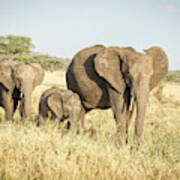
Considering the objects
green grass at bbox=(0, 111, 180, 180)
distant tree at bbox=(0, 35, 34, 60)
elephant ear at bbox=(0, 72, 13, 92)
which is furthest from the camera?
distant tree at bbox=(0, 35, 34, 60)

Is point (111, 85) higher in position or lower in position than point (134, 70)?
lower

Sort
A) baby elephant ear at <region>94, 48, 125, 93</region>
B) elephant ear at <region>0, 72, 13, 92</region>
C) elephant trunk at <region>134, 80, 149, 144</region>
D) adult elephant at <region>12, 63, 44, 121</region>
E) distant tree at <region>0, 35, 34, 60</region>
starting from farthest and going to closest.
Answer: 1. distant tree at <region>0, 35, 34, 60</region>
2. elephant ear at <region>0, 72, 13, 92</region>
3. adult elephant at <region>12, 63, 44, 121</region>
4. baby elephant ear at <region>94, 48, 125, 93</region>
5. elephant trunk at <region>134, 80, 149, 144</region>

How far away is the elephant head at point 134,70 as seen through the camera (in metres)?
4.59

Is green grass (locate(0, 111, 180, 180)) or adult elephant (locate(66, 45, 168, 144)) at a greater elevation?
adult elephant (locate(66, 45, 168, 144))

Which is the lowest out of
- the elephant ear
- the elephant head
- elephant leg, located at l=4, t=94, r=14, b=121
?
elephant leg, located at l=4, t=94, r=14, b=121

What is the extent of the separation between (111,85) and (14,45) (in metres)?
34.9

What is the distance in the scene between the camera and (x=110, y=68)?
498 centimetres

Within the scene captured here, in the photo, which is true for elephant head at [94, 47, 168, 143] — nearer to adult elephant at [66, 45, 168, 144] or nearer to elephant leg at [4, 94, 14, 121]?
adult elephant at [66, 45, 168, 144]

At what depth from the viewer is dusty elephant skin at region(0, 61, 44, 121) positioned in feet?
20.8

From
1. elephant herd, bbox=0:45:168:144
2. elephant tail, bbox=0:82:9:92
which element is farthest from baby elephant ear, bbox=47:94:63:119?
elephant tail, bbox=0:82:9:92

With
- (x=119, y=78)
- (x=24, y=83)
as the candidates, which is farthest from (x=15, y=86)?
(x=119, y=78)

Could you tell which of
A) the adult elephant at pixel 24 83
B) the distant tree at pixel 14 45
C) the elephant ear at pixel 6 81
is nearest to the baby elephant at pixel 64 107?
the adult elephant at pixel 24 83

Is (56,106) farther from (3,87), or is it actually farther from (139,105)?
(3,87)

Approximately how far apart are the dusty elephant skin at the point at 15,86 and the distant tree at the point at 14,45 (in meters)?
32.0
